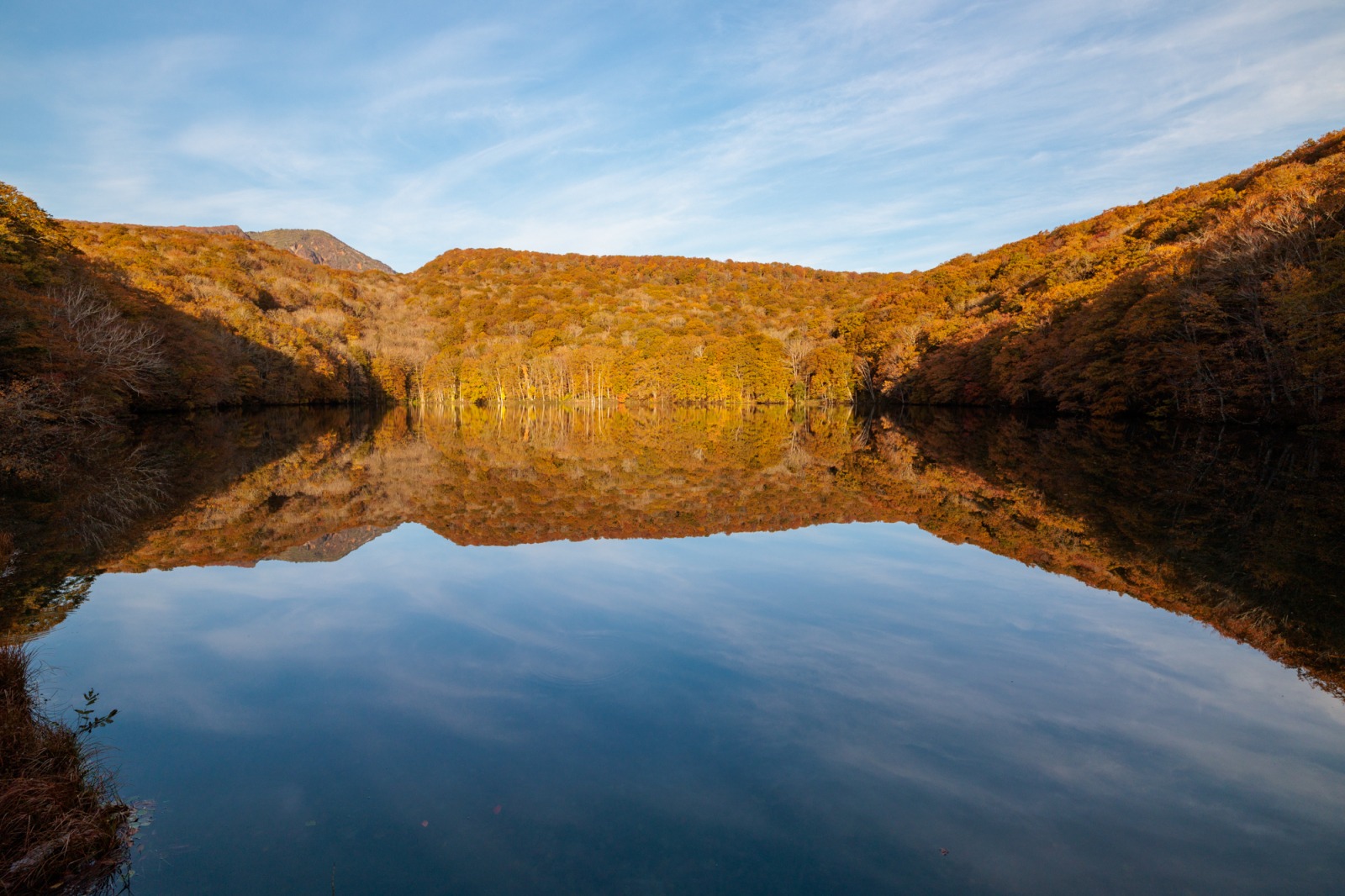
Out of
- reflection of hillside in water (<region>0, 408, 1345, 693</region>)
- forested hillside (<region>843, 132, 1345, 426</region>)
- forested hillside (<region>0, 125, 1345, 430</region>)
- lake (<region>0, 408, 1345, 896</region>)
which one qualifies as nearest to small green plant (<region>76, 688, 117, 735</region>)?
lake (<region>0, 408, 1345, 896</region>)

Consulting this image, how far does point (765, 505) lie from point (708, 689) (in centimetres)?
917

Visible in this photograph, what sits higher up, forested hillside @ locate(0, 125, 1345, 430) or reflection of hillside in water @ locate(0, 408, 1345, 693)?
forested hillside @ locate(0, 125, 1345, 430)

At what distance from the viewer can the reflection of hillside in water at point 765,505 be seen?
8.38m

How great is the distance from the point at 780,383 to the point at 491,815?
286 feet

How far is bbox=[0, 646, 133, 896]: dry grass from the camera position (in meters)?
3.06

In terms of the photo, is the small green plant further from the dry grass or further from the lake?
the dry grass

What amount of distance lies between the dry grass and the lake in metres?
0.18

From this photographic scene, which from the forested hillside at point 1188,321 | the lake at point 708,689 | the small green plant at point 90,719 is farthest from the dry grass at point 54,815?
the forested hillside at point 1188,321

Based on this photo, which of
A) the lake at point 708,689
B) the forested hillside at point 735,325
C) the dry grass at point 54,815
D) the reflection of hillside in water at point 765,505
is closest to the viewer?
the dry grass at point 54,815

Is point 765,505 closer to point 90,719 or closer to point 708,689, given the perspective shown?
point 708,689

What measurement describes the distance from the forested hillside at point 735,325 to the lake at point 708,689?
1943 cm

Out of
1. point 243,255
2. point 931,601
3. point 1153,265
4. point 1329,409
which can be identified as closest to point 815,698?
point 931,601

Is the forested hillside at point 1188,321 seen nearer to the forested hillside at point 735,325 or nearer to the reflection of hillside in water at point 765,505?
the forested hillside at point 735,325

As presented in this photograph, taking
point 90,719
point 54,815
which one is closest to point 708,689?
point 54,815
